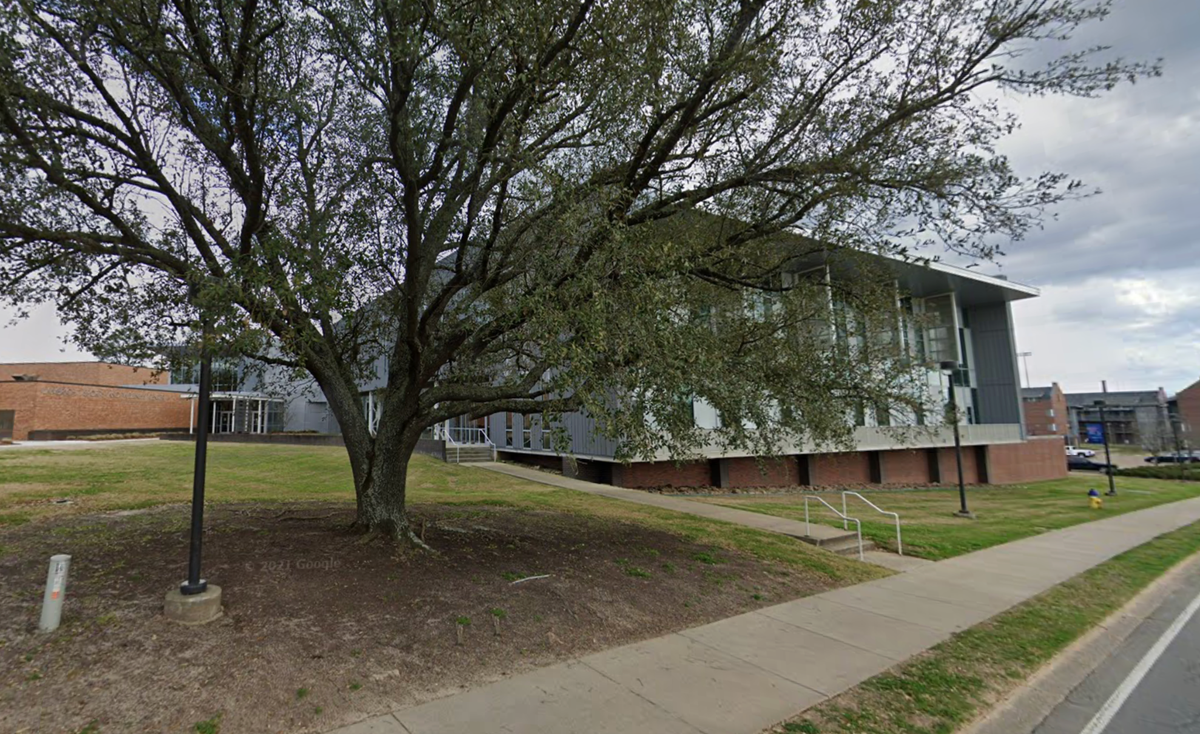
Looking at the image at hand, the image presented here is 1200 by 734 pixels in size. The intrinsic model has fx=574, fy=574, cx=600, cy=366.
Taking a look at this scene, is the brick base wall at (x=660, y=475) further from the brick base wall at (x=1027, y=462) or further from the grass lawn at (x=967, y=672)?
the brick base wall at (x=1027, y=462)

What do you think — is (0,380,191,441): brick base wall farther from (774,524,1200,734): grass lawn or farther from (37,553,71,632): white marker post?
(774,524,1200,734): grass lawn

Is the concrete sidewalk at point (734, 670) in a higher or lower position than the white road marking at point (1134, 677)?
higher

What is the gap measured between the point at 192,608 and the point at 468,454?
2065 cm

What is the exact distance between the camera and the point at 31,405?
38.6 meters

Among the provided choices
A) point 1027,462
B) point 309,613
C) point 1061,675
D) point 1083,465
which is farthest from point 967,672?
point 1083,465

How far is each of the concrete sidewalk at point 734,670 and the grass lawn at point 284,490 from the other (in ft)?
4.72

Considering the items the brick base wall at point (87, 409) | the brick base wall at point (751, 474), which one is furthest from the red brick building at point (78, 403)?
the brick base wall at point (751, 474)

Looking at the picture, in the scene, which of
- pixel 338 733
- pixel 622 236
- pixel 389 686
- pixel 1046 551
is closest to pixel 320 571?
pixel 389 686

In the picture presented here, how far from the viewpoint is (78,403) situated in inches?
1609

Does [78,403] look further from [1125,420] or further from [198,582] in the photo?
[1125,420]

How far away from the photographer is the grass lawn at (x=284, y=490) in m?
10.0

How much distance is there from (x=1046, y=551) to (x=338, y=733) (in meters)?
13.8

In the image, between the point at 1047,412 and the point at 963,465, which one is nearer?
the point at 963,465

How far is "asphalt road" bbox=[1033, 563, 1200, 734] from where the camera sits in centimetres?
459
